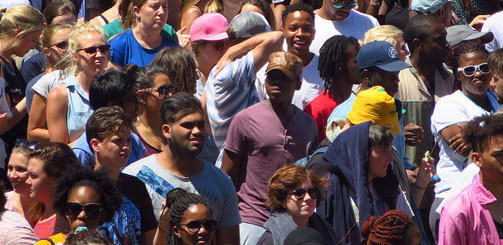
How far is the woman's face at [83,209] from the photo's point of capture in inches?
215

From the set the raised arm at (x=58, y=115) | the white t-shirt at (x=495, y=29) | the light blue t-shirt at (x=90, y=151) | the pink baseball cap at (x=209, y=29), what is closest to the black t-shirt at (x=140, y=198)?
the light blue t-shirt at (x=90, y=151)

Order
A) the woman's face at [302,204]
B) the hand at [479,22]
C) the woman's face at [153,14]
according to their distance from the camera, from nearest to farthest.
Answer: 1. the woman's face at [302,204]
2. the woman's face at [153,14]
3. the hand at [479,22]

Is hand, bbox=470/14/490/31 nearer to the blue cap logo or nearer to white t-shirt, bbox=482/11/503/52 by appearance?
white t-shirt, bbox=482/11/503/52

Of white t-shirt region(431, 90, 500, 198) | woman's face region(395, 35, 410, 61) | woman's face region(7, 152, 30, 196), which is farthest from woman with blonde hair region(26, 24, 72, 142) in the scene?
white t-shirt region(431, 90, 500, 198)

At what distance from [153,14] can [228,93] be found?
1.32 m

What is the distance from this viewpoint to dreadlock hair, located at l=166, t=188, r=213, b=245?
5.77 m

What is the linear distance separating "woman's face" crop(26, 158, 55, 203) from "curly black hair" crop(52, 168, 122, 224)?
1.49 ft

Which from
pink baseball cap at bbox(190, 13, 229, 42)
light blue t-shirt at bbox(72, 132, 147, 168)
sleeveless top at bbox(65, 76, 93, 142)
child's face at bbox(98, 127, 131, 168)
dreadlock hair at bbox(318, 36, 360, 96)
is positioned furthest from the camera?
pink baseball cap at bbox(190, 13, 229, 42)

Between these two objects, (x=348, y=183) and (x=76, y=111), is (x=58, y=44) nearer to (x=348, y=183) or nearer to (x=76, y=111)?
(x=76, y=111)

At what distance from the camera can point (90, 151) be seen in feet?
21.3

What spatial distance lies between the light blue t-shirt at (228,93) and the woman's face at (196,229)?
201 cm

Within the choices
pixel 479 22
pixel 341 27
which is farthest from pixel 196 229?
pixel 479 22

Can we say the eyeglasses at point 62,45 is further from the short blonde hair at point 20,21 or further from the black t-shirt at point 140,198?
the black t-shirt at point 140,198

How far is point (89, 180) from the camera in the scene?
18.4 feet
